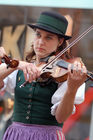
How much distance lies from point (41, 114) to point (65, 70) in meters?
0.31

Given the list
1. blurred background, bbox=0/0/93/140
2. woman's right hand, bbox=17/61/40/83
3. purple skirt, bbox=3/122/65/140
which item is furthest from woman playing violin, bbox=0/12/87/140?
blurred background, bbox=0/0/93/140

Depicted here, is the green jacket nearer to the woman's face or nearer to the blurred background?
the woman's face

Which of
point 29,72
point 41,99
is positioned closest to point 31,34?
point 41,99

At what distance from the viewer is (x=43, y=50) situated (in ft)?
4.97

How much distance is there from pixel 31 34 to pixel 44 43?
68.5 inches

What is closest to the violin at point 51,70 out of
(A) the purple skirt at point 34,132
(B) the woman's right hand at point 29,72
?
(B) the woman's right hand at point 29,72

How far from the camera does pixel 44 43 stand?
1.50 meters

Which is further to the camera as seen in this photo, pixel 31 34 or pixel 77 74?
pixel 31 34

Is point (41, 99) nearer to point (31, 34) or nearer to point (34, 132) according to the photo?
point (34, 132)

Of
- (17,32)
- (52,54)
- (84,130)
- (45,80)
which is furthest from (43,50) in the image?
(84,130)

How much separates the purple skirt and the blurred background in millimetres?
1571

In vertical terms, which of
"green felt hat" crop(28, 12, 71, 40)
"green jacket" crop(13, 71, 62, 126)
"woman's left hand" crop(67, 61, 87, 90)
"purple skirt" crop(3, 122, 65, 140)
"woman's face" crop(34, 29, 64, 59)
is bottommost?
"purple skirt" crop(3, 122, 65, 140)

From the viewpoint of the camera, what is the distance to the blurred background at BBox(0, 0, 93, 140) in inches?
119

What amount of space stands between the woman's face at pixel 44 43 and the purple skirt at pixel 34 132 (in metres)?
0.40
